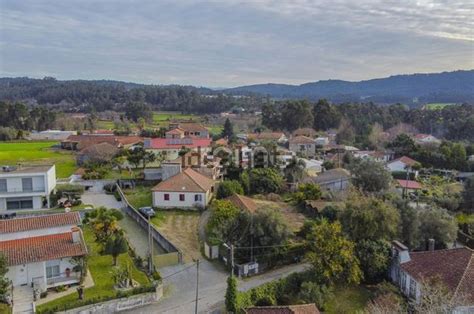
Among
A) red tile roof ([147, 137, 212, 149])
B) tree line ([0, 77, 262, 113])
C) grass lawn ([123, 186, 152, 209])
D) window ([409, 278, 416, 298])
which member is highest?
tree line ([0, 77, 262, 113])

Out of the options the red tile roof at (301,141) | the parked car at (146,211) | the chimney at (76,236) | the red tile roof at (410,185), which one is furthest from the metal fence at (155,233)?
the red tile roof at (301,141)

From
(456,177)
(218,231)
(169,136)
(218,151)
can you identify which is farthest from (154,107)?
(218,231)

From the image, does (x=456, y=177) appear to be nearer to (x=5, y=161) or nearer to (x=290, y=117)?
(x=290, y=117)

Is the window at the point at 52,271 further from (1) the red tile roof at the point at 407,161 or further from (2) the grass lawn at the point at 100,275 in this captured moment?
(1) the red tile roof at the point at 407,161

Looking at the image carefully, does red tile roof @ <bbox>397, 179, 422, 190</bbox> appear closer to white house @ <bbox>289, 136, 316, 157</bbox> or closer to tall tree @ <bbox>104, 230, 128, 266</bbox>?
white house @ <bbox>289, 136, 316, 157</bbox>

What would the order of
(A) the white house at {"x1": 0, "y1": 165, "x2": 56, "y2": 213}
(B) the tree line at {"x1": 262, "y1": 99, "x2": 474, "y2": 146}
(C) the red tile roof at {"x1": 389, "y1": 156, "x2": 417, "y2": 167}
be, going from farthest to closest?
1. (B) the tree line at {"x1": 262, "y1": 99, "x2": 474, "y2": 146}
2. (C) the red tile roof at {"x1": 389, "y1": 156, "x2": 417, "y2": 167}
3. (A) the white house at {"x1": 0, "y1": 165, "x2": 56, "y2": 213}

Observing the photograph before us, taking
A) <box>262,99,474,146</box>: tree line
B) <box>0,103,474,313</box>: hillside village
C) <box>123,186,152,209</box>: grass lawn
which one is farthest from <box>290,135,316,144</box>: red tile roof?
<box>123,186,152,209</box>: grass lawn
